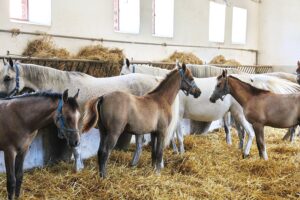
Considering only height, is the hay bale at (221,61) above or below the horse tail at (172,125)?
above

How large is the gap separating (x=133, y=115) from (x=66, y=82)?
3.41ft

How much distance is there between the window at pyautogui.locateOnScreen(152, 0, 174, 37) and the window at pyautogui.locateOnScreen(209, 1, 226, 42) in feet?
7.86

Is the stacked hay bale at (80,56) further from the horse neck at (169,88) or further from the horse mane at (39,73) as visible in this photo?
the horse neck at (169,88)

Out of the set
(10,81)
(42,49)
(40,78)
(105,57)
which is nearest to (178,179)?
(40,78)

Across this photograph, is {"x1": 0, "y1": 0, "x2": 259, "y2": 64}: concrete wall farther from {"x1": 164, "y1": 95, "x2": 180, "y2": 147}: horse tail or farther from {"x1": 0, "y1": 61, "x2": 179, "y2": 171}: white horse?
{"x1": 164, "y1": 95, "x2": 180, "y2": 147}: horse tail

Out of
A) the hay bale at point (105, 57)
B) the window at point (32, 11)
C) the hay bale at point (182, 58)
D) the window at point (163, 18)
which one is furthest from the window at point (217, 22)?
the window at point (32, 11)

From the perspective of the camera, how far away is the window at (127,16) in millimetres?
8023

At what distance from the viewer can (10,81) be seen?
3832 mm

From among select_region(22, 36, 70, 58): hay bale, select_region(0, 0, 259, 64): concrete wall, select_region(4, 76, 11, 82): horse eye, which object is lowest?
select_region(4, 76, 11, 82): horse eye

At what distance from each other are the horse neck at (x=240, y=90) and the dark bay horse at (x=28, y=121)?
7.90 ft

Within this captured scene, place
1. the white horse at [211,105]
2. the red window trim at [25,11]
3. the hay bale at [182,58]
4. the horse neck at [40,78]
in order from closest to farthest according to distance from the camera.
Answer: the horse neck at [40,78] → the white horse at [211,105] → the red window trim at [25,11] → the hay bale at [182,58]

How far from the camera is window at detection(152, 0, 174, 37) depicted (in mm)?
9172

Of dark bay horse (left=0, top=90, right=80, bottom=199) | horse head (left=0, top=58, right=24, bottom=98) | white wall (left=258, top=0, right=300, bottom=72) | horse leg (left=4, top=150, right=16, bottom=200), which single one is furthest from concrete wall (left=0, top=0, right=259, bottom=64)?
horse leg (left=4, top=150, right=16, bottom=200)

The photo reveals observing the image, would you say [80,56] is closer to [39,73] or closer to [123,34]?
[123,34]
